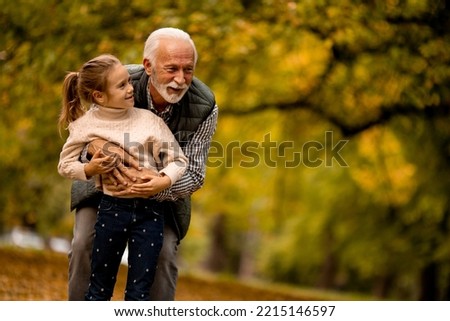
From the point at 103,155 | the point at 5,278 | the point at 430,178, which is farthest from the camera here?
the point at 430,178

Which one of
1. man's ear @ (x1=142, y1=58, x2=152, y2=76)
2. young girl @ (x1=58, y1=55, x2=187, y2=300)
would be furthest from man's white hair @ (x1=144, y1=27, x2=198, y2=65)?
young girl @ (x1=58, y1=55, x2=187, y2=300)

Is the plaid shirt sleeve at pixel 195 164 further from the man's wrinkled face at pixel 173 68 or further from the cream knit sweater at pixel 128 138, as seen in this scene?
the man's wrinkled face at pixel 173 68

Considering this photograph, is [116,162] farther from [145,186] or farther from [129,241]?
[129,241]

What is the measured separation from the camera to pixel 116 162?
384 centimetres

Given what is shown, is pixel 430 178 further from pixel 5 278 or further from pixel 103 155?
pixel 103 155

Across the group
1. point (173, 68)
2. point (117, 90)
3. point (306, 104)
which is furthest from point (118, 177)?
point (306, 104)

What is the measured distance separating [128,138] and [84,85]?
1.22 ft

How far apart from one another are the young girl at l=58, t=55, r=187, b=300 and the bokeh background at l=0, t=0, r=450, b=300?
12.2ft

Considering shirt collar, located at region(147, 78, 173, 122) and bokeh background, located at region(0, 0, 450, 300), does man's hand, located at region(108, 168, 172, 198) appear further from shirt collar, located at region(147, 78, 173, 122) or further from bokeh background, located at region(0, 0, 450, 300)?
bokeh background, located at region(0, 0, 450, 300)

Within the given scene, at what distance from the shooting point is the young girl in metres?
3.81

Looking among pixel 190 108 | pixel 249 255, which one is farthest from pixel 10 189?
pixel 249 255
